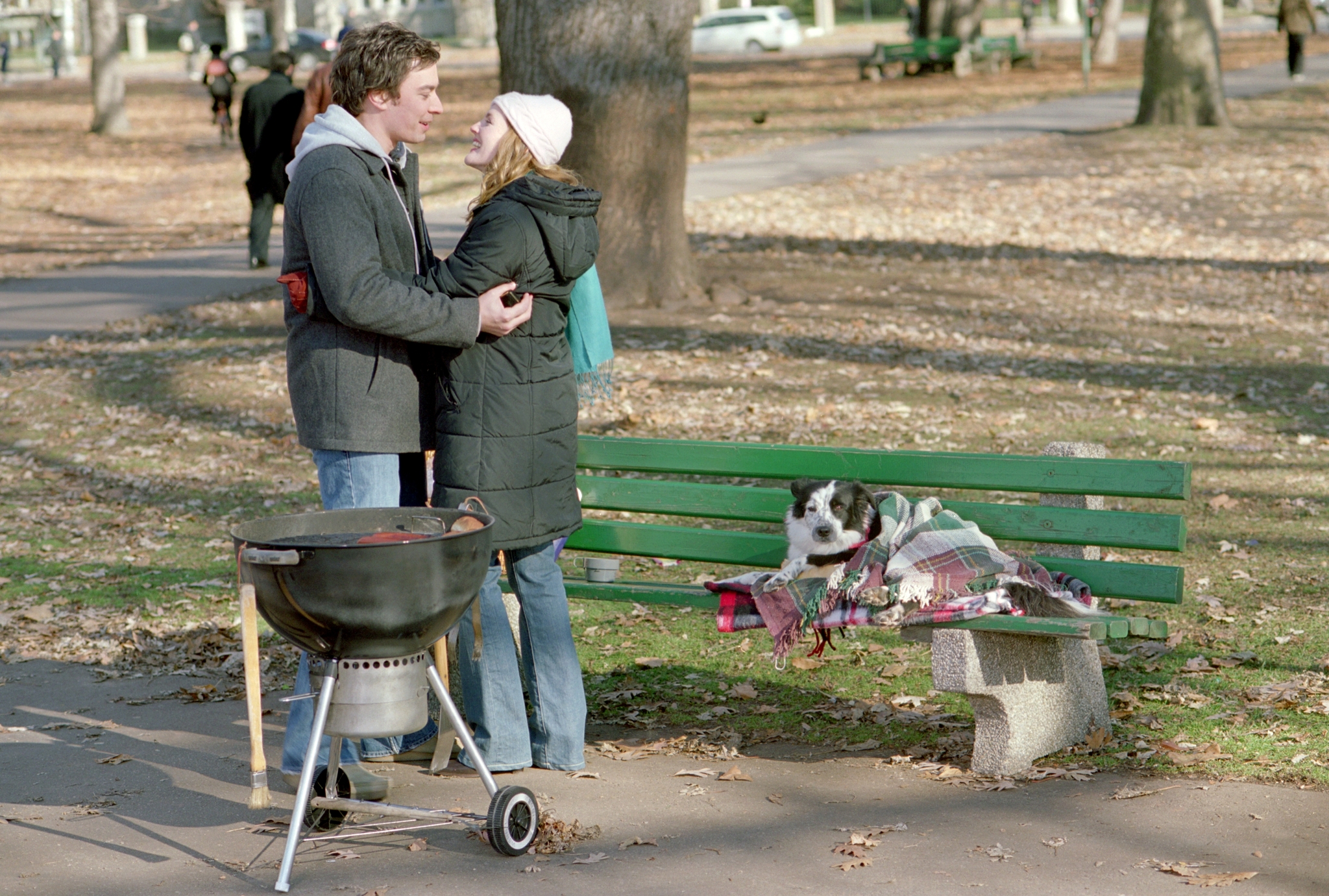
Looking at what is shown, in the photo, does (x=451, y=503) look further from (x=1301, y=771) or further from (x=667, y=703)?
(x=1301, y=771)

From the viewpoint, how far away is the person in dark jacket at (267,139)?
43.7 ft

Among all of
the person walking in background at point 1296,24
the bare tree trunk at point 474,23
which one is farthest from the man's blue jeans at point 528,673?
the bare tree trunk at point 474,23

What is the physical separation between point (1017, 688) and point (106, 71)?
30.5 metres

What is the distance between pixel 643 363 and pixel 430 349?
628cm

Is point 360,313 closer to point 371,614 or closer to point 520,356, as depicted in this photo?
point 520,356

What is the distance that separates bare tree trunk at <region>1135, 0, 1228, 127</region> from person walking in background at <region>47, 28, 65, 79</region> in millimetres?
44127

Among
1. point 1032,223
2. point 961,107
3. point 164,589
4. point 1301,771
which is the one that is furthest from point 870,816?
point 961,107

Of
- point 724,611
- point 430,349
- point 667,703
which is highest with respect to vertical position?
point 430,349

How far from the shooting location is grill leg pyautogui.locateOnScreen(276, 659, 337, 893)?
12.1 feet

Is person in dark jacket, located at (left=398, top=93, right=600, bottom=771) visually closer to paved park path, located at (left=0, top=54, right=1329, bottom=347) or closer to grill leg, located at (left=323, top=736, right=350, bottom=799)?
grill leg, located at (left=323, top=736, right=350, bottom=799)

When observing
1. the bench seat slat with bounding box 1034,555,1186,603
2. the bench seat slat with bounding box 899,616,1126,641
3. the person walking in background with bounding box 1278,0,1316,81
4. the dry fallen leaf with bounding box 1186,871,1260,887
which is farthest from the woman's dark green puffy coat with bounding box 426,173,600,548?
the person walking in background with bounding box 1278,0,1316,81

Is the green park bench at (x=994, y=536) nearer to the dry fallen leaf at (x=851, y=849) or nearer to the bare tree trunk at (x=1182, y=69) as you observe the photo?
the dry fallen leaf at (x=851, y=849)

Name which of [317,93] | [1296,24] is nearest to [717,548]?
[317,93]

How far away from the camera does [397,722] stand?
3.87 m
